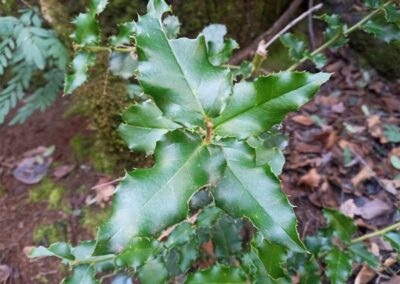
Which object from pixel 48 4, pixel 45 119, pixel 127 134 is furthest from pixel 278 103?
pixel 45 119

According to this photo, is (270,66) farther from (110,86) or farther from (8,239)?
(8,239)

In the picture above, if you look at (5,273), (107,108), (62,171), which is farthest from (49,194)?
(107,108)

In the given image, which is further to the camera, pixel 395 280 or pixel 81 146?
pixel 81 146

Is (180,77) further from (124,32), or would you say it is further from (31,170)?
(31,170)

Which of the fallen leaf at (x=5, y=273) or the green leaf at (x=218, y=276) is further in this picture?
the fallen leaf at (x=5, y=273)

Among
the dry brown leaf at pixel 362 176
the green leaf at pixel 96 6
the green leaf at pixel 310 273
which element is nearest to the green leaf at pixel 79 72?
the green leaf at pixel 96 6

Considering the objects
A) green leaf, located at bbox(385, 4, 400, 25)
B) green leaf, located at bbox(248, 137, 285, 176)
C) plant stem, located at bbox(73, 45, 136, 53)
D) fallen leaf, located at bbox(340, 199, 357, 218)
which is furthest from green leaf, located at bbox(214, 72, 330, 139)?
fallen leaf, located at bbox(340, 199, 357, 218)

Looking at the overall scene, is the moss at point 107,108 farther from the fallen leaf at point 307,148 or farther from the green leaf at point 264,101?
the green leaf at point 264,101
